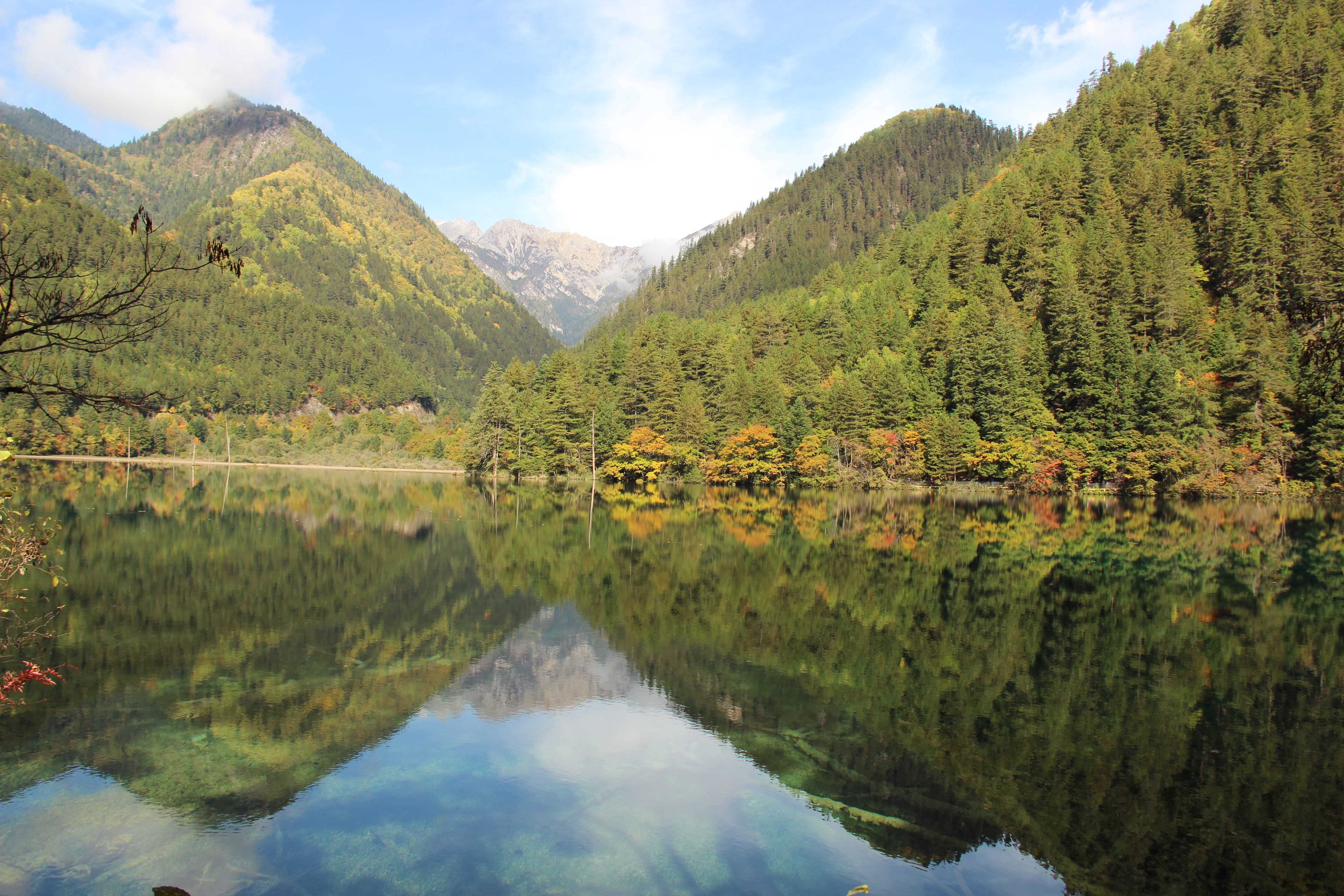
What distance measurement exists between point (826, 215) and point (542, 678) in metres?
176

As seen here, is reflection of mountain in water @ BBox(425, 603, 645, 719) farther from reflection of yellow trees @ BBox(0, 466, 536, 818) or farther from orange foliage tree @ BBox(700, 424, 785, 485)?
orange foliage tree @ BBox(700, 424, 785, 485)

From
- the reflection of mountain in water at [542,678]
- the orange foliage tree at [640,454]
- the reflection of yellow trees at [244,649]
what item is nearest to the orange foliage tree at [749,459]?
the orange foliage tree at [640,454]

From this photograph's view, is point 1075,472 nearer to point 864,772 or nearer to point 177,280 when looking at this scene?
point 864,772

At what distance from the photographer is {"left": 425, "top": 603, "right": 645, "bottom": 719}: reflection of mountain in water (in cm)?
1188

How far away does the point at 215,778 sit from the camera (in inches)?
347

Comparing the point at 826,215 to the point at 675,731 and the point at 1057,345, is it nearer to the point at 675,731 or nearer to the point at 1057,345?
the point at 1057,345

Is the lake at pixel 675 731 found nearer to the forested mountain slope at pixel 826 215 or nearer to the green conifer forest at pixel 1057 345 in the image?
the green conifer forest at pixel 1057 345

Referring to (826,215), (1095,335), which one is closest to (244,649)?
(1095,335)

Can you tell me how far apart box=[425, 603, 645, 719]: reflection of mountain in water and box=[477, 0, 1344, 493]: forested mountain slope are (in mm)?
56128

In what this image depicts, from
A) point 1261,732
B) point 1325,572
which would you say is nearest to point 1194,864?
point 1261,732

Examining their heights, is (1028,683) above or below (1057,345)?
below

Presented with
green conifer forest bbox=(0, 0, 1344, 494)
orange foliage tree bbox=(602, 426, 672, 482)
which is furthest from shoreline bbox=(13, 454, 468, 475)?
Result: orange foliage tree bbox=(602, 426, 672, 482)

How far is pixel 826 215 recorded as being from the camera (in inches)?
6831

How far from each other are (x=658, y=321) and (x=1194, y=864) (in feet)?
314
